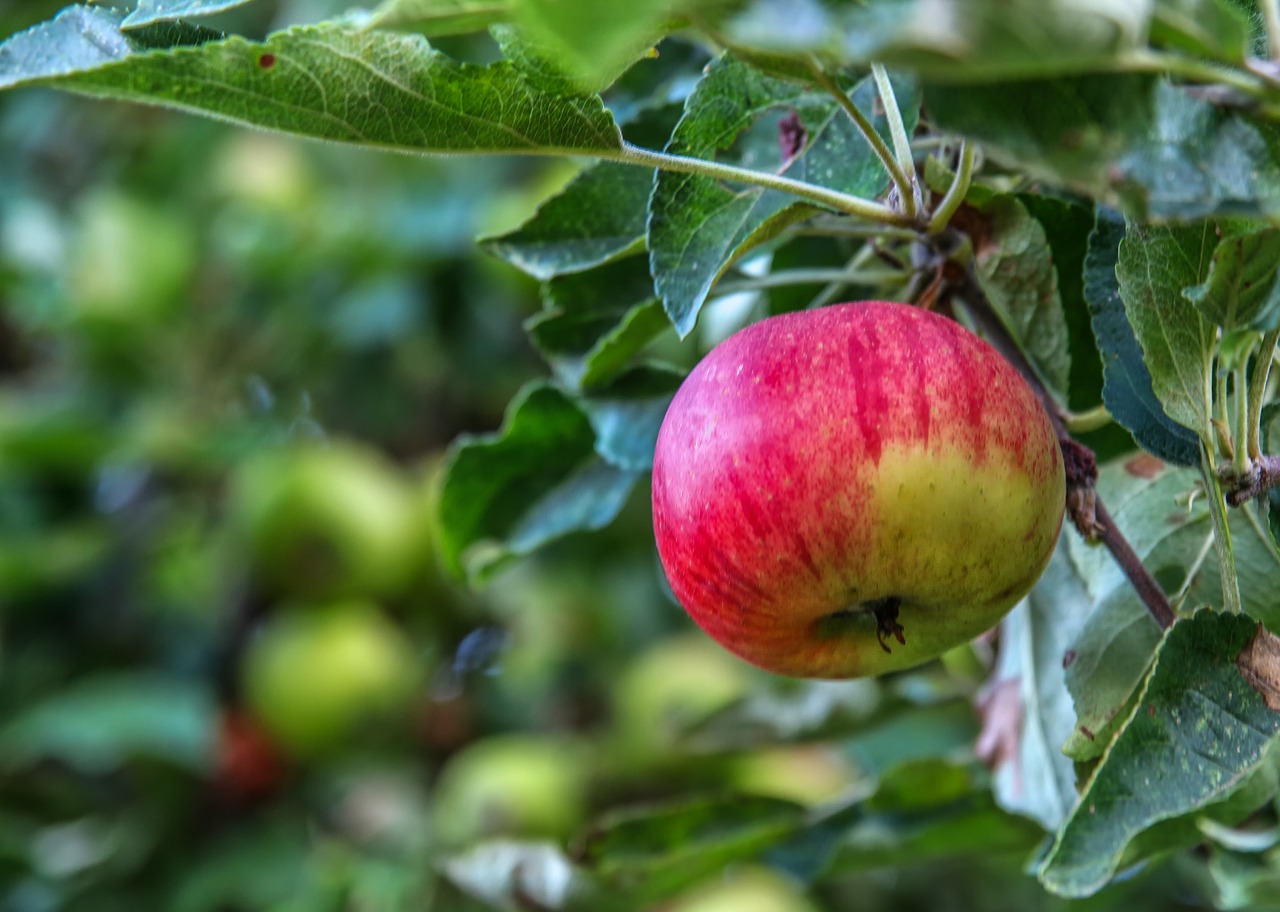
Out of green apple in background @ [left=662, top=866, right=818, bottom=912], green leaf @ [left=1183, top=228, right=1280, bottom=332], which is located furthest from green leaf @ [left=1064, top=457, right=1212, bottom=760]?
green apple in background @ [left=662, top=866, right=818, bottom=912]

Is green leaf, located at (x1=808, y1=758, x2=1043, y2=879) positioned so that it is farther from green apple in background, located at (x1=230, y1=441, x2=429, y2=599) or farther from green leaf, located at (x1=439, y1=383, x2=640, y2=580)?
green apple in background, located at (x1=230, y1=441, x2=429, y2=599)

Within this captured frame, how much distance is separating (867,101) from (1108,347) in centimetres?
17

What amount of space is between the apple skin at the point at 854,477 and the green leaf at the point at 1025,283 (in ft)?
0.32

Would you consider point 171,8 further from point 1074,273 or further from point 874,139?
point 1074,273

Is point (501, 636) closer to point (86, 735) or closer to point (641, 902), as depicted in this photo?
point (86, 735)

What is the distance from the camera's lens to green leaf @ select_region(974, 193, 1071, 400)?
2.15 feet

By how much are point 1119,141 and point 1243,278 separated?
117 mm

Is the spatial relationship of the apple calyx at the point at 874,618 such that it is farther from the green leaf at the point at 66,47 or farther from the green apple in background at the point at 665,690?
the green apple in background at the point at 665,690

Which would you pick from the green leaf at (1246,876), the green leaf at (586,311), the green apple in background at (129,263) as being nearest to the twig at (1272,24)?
the green leaf at (586,311)

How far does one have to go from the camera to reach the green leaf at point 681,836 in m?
1.00

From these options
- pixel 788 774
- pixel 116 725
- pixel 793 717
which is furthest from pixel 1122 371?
pixel 116 725

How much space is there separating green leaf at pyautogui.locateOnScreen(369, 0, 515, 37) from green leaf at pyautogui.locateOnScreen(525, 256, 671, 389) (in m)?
0.28

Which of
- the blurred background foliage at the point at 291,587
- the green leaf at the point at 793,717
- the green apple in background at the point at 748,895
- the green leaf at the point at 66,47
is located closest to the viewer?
the green leaf at the point at 66,47

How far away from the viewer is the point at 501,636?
2.17 meters
